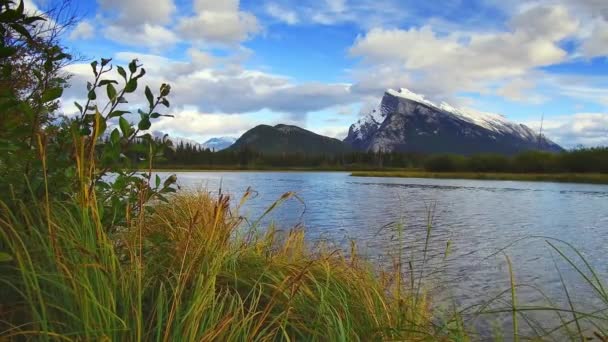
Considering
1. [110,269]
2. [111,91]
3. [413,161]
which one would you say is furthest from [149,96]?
[413,161]

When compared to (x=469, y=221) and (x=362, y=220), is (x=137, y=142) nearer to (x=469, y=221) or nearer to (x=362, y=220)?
(x=362, y=220)

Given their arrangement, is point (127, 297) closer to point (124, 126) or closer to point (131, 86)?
point (124, 126)

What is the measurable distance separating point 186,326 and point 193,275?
0.80 m

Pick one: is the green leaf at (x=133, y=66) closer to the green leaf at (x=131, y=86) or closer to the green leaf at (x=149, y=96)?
the green leaf at (x=131, y=86)

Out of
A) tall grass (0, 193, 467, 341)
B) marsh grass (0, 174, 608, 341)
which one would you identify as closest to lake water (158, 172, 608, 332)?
marsh grass (0, 174, 608, 341)

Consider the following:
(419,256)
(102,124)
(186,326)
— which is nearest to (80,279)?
(186,326)

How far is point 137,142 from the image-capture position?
13.1ft

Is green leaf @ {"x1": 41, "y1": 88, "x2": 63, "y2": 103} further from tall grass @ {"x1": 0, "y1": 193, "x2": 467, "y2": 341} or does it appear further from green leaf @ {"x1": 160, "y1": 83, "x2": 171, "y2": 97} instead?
green leaf @ {"x1": 160, "y1": 83, "x2": 171, "y2": 97}

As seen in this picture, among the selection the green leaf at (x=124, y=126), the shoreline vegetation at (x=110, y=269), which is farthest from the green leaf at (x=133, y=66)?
the green leaf at (x=124, y=126)

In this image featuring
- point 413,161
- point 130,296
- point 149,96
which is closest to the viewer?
point 130,296

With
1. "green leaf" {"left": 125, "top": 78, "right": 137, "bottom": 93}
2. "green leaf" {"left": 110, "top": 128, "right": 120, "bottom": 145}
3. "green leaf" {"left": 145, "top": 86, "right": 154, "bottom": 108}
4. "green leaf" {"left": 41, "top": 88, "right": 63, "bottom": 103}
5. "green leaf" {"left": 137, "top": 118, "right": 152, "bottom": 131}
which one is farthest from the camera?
"green leaf" {"left": 137, "top": 118, "right": 152, "bottom": 131}

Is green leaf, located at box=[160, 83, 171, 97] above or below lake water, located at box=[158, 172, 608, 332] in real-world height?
above

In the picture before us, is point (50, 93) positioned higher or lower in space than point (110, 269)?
higher

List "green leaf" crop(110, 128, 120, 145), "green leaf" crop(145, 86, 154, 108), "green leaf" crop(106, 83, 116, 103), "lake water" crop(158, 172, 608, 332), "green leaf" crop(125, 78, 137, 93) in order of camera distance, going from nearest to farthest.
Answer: "green leaf" crop(106, 83, 116, 103) < "green leaf" crop(110, 128, 120, 145) < "green leaf" crop(125, 78, 137, 93) < "green leaf" crop(145, 86, 154, 108) < "lake water" crop(158, 172, 608, 332)
